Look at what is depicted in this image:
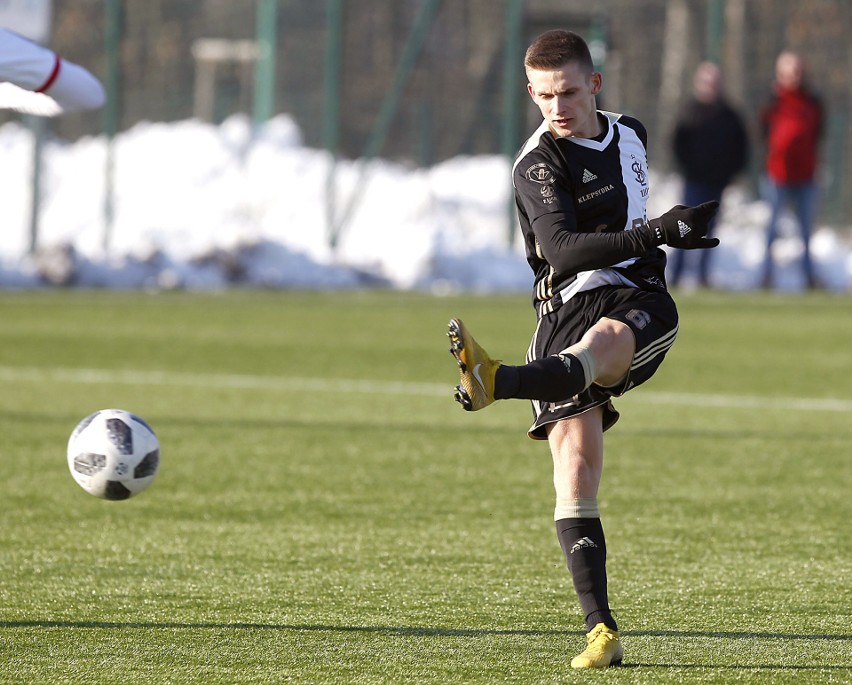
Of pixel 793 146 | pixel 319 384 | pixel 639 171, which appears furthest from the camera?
pixel 793 146

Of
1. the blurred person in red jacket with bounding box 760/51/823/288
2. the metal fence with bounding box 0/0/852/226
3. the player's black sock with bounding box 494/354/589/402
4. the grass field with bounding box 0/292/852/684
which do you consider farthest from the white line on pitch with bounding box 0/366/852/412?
the metal fence with bounding box 0/0/852/226

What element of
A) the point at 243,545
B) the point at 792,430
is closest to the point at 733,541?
the point at 243,545

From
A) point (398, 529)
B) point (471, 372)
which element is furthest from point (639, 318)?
point (398, 529)

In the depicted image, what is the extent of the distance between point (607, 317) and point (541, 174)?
1.32 feet

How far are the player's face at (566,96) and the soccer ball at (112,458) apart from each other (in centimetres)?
178

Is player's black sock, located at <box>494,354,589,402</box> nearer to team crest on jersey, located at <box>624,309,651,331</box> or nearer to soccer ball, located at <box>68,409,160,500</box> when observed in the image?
team crest on jersey, located at <box>624,309,651,331</box>

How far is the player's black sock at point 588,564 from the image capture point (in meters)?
4.11

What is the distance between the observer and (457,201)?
2352cm

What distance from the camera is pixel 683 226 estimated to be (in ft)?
13.0

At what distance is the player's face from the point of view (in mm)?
4223

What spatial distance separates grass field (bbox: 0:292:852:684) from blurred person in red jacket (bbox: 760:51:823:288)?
6600mm

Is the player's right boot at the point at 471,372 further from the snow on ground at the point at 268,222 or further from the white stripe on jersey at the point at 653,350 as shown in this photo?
the snow on ground at the point at 268,222

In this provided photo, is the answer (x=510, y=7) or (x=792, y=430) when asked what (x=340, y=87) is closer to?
(x=510, y=7)

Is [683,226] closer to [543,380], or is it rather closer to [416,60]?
[543,380]
